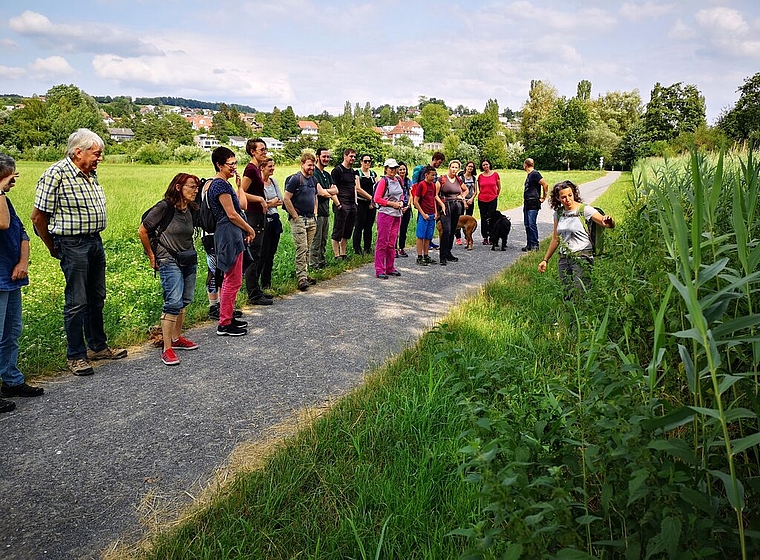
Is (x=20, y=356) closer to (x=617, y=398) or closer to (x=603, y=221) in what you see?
(x=617, y=398)

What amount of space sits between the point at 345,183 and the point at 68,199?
21.6 ft

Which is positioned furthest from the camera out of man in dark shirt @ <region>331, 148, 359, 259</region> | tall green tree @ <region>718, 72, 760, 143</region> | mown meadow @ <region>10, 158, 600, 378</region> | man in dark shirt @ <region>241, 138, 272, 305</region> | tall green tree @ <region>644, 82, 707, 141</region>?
tall green tree @ <region>644, 82, 707, 141</region>

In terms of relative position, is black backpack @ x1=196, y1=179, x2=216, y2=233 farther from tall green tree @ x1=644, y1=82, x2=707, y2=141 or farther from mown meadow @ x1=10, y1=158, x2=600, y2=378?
tall green tree @ x1=644, y1=82, x2=707, y2=141

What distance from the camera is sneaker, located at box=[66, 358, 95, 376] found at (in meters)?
5.37

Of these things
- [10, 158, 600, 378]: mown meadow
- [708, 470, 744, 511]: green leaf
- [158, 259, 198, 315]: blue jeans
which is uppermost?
[708, 470, 744, 511]: green leaf

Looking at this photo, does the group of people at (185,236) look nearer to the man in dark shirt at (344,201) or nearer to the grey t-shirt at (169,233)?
the grey t-shirt at (169,233)

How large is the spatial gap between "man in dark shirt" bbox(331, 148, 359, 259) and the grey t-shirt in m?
5.31

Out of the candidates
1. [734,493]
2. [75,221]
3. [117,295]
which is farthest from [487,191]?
[734,493]

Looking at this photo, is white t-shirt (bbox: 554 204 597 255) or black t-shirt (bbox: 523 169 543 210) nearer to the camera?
white t-shirt (bbox: 554 204 597 255)

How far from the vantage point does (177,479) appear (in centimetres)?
368

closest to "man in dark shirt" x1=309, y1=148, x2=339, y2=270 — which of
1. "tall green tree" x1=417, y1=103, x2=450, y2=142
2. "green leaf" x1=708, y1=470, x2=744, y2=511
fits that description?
"green leaf" x1=708, y1=470, x2=744, y2=511

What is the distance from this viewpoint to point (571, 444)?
2.26m

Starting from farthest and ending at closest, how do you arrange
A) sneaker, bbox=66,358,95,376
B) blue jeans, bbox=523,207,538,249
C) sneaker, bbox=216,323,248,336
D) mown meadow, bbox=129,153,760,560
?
blue jeans, bbox=523,207,538,249
sneaker, bbox=216,323,248,336
sneaker, bbox=66,358,95,376
mown meadow, bbox=129,153,760,560

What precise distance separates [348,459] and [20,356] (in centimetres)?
395
